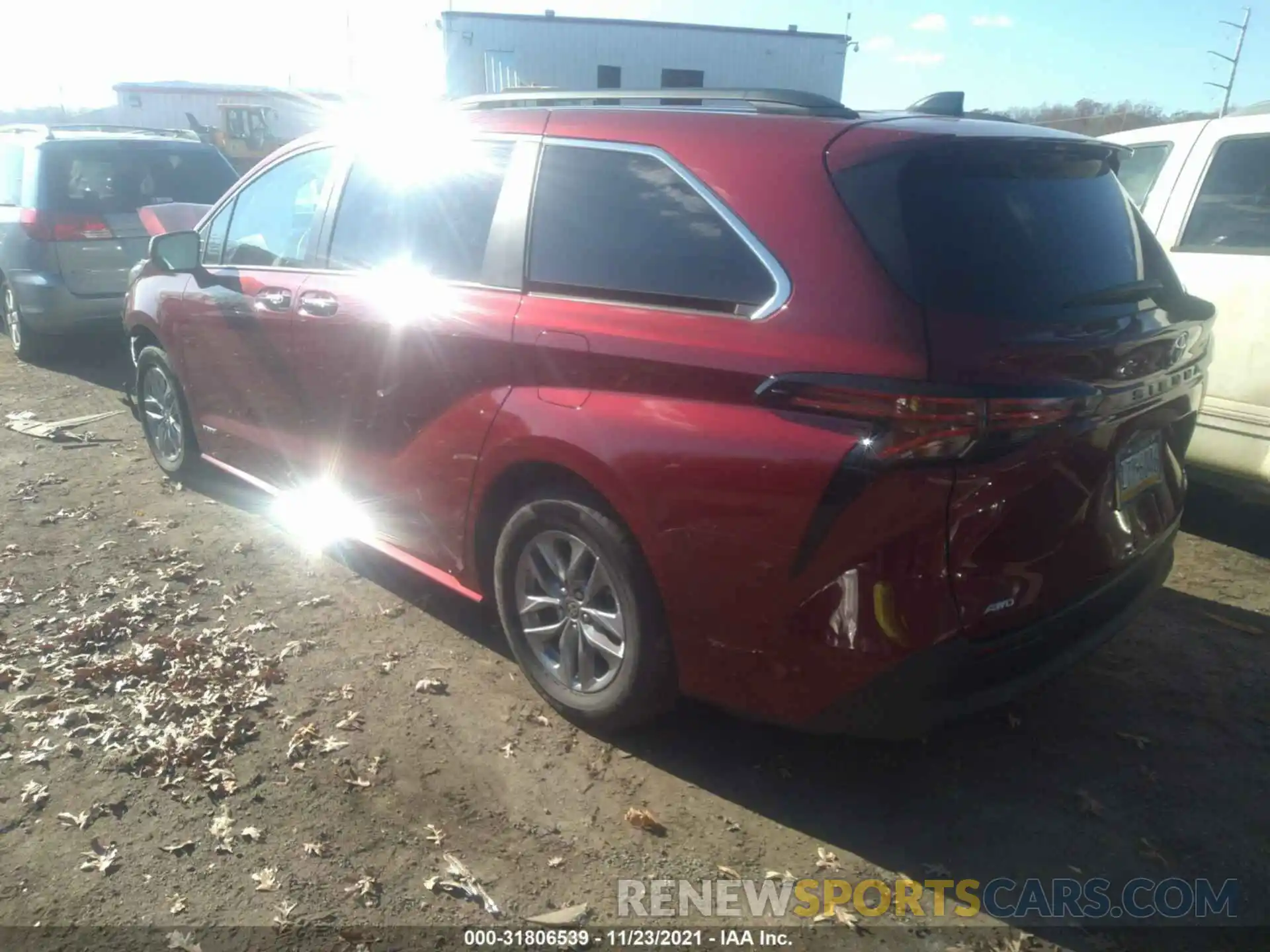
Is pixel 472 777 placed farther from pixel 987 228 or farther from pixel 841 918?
pixel 987 228

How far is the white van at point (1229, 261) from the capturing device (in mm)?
4648

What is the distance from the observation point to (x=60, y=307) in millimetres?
8062

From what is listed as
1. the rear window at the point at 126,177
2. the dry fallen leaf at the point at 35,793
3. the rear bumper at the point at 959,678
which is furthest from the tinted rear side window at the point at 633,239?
the rear window at the point at 126,177

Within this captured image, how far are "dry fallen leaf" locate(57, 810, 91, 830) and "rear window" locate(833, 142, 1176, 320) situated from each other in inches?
107

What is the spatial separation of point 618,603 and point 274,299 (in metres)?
2.32

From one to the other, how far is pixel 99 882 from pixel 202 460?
328 centimetres

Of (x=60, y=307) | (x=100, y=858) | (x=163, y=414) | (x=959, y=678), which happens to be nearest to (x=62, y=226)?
(x=60, y=307)

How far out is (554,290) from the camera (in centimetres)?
317

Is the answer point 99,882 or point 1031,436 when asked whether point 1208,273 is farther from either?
point 99,882

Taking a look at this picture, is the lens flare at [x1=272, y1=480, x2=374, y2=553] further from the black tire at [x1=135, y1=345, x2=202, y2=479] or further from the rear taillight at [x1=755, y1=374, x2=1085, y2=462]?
the rear taillight at [x1=755, y1=374, x2=1085, y2=462]

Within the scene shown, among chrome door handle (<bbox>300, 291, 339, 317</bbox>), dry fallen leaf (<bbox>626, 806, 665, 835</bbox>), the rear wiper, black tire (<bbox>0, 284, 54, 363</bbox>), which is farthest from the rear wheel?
the rear wiper

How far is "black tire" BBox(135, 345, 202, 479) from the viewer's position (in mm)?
5396

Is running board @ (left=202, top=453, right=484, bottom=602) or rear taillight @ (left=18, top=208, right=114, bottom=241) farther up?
rear taillight @ (left=18, top=208, right=114, bottom=241)

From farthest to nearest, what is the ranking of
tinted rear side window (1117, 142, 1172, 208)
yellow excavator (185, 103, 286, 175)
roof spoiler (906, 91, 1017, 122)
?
1. yellow excavator (185, 103, 286, 175)
2. tinted rear side window (1117, 142, 1172, 208)
3. roof spoiler (906, 91, 1017, 122)
